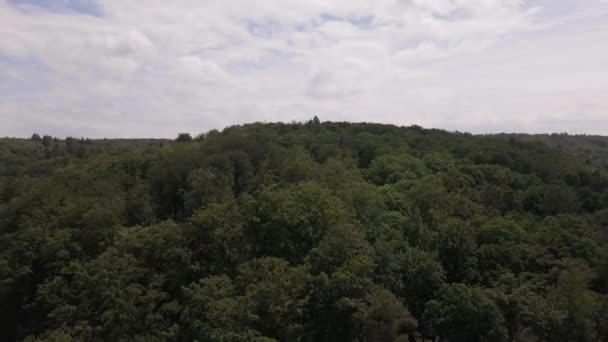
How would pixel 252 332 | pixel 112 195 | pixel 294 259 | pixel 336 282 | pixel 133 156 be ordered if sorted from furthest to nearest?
1. pixel 133 156
2. pixel 112 195
3. pixel 294 259
4. pixel 336 282
5. pixel 252 332

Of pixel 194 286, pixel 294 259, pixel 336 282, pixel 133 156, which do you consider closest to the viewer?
pixel 336 282

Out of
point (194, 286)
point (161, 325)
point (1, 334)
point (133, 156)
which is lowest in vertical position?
point (1, 334)

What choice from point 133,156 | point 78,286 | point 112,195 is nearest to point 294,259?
point 78,286

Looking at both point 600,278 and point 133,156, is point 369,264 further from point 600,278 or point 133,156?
point 133,156

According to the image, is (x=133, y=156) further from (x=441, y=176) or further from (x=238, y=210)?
(x=441, y=176)

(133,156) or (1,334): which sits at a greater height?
(133,156)

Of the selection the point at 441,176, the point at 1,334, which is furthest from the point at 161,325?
the point at 441,176

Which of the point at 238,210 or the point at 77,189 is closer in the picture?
the point at 238,210
